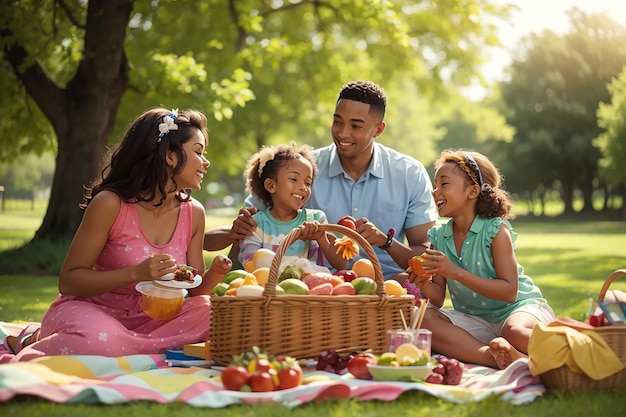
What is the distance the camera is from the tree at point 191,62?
13.0 m

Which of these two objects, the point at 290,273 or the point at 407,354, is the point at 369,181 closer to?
the point at 290,273

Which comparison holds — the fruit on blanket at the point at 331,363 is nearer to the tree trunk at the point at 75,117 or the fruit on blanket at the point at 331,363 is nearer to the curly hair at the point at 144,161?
the curly hair at the point at 144,161

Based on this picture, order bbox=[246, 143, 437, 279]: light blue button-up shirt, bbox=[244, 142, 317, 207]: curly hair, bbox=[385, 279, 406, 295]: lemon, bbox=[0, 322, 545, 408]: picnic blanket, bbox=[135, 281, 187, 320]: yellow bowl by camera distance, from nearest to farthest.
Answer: bbox=[0, 322, 545, 408]: picnic blanket < bbox=[135, 281, 187, 320]: yellow bowl < bbox=[385, 279, 406, 295]: lemon < bbox=[244, 142, 317, 207]: curly hair < bbox=[246, 143, 437, 279]: light blue button-up shirt

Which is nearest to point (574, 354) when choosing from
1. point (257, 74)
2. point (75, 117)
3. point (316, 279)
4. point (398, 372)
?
point (398, 372)

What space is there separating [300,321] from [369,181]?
248 cm

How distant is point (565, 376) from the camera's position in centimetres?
415

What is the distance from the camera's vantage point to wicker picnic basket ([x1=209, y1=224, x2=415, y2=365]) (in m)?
4.37

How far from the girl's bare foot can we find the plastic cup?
65 centimetres

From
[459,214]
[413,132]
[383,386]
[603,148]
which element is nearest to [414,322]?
[383,386]

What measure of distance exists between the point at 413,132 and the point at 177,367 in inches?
1656

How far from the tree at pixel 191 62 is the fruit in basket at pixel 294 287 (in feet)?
28.7

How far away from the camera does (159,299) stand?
4.73 meters

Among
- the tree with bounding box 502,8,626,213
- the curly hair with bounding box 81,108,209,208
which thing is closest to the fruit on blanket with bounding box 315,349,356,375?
the curly hair with bounding box 81,108,209,208

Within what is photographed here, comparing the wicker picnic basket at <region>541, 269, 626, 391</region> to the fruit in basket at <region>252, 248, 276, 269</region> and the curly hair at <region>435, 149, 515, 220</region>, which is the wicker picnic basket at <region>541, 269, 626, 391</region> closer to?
the curly hair at <region>435, 149, 515, 220</region>
